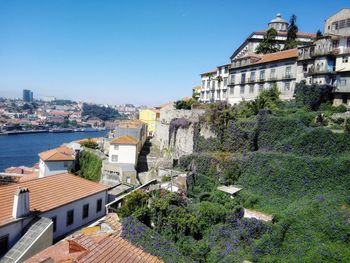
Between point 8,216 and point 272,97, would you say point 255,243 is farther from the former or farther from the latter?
point 272,97

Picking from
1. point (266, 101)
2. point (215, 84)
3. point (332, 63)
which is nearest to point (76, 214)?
point (266, 101)

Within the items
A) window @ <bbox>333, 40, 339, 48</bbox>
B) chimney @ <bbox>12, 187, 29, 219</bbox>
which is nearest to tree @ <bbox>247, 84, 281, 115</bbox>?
window @ <bbox>333, 40, 339, 48</bbox>

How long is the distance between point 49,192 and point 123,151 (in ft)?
67.6

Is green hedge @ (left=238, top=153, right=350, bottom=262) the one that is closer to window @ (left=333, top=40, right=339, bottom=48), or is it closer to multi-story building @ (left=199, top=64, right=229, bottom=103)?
window @ (left=333, top=40, right=339, bottom=48)

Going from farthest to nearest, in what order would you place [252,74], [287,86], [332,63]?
[252,74], [287,86], [332,63]

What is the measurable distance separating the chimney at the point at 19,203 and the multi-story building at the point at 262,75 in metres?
34.8

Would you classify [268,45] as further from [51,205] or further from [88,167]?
[51,205]

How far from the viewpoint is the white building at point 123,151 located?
39.5 metres

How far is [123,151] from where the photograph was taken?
3966 cm

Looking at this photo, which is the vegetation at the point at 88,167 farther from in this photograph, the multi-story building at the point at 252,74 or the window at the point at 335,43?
the window at the point at 335,43

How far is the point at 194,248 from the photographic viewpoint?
1614 cm

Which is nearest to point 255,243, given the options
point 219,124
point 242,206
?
point 242,206

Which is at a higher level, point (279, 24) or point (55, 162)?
point (279, 24)

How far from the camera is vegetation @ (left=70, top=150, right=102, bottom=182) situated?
40.6 meters
